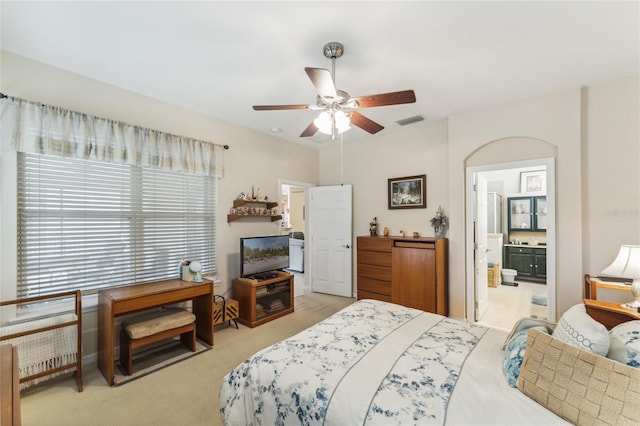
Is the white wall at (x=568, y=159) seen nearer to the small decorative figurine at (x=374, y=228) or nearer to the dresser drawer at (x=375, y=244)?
the dresser drawer at (x=375, y=244)

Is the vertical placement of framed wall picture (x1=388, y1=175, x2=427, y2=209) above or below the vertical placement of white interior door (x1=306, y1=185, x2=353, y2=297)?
above

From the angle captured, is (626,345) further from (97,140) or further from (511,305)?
(97,140)

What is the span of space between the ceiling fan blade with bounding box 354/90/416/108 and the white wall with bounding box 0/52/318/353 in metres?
2.33

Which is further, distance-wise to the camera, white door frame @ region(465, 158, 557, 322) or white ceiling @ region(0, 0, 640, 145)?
white door frame @ region(465, 158, 557, 322)

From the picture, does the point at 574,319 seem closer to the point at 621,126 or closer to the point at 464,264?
the point at 464,264

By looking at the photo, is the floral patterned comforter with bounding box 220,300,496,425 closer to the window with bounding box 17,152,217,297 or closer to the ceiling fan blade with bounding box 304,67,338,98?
the ceiling fan blade with bounding box 304,67,338,98

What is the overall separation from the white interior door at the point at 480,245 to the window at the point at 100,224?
11.6 feet

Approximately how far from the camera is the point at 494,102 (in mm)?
3230

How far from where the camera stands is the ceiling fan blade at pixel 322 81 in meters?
1.71

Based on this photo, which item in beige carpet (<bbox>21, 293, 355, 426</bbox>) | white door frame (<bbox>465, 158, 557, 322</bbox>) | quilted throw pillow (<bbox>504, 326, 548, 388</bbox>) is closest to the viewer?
quilted throw pillow (<bbox>504, 326, 548, 388</bbox>)

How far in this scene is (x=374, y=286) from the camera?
161 inches

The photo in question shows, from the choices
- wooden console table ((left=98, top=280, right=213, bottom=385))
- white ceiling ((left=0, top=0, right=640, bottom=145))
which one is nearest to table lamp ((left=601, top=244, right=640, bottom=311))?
white ceiling ((left=0, top=0, right=640, bottom=145))

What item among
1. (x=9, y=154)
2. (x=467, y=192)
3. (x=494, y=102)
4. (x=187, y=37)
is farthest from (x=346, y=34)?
(x=9, y=154)

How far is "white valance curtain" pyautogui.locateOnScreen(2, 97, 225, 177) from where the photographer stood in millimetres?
2271
